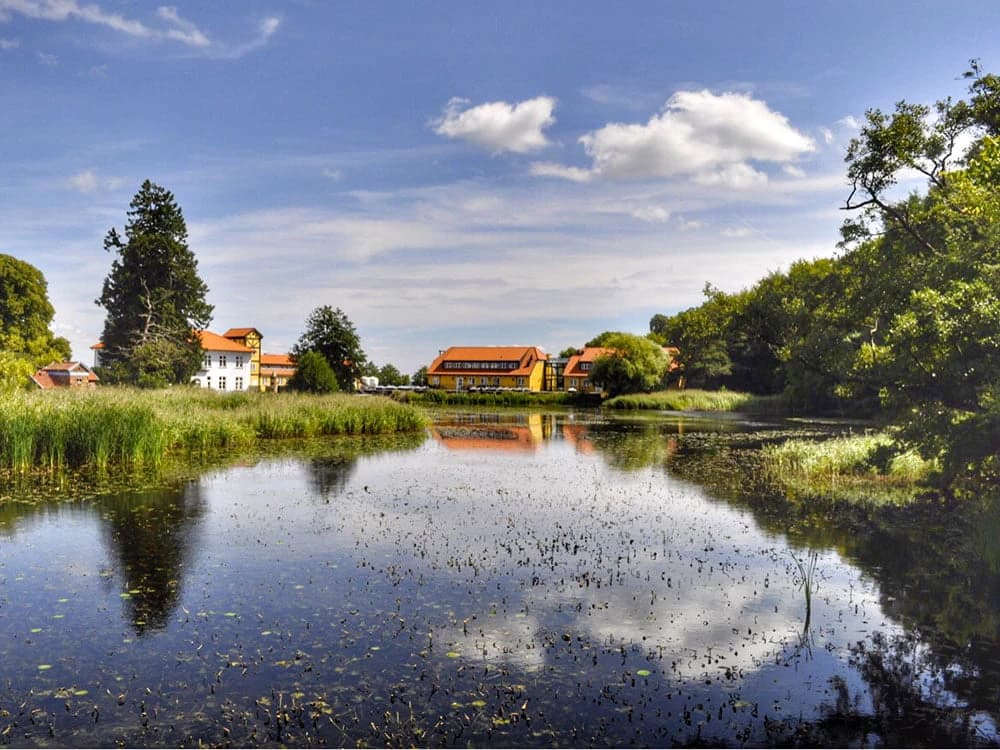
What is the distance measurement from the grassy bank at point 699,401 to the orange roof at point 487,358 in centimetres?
3955

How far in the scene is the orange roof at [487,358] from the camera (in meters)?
119

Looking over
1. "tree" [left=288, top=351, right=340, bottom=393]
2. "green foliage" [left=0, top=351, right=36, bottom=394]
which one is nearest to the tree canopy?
"green foliage" [left=0, top=351, right=36, bottom=394]

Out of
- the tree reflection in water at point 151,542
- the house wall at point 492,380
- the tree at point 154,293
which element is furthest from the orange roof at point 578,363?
the tree reflection in water at point 151,542

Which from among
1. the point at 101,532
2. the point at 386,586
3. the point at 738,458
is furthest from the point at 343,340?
the point at 386,586

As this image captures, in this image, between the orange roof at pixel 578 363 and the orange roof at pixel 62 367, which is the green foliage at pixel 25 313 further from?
the orange roof at pixel 578 363

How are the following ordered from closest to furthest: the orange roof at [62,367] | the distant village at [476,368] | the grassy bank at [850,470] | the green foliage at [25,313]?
the grassy bank at [850,470]
the green foliage at [25,313]
the orange roof at [62,367]
the distant village at [476,368]

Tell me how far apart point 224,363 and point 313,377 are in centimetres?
4749

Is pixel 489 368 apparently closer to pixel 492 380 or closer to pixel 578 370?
pixel 492 380

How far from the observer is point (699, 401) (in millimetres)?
76375

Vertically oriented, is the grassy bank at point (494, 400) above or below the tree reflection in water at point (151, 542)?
above

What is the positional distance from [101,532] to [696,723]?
12.3m

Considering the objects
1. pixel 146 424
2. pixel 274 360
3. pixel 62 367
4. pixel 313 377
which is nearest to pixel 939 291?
pixel 146 424

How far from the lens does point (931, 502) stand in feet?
64.7

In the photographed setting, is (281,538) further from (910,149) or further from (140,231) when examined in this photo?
(140,231)
